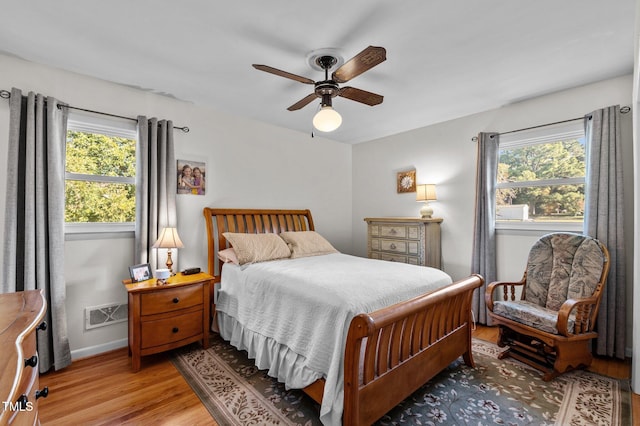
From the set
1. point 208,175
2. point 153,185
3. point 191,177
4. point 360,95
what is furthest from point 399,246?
point 153,185

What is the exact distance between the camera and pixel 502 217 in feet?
11.4

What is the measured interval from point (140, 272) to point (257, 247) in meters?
1.09

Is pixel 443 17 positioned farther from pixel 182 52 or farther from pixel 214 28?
pixel 182 52

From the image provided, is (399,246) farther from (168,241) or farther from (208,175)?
(168,241)

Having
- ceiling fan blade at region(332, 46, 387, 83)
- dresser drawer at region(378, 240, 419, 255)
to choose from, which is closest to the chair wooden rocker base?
dresser drawer at region(378, 240, 419, 255)

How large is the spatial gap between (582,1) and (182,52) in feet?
8.72

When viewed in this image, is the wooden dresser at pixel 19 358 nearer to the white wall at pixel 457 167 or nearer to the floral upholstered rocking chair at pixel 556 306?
the floral upholstered rocking chair at pixel 556 306

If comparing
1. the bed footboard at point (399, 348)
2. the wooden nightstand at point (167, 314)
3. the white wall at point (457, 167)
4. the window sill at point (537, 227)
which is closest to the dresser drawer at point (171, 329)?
the wooden nightstand at point (167, 314)

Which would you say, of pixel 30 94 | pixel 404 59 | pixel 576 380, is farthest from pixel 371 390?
pixel 30 94

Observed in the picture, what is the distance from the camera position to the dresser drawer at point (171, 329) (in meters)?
2.50

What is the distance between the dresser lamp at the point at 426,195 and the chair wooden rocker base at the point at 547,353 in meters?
1.59

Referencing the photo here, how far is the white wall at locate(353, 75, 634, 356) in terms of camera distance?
109 inches

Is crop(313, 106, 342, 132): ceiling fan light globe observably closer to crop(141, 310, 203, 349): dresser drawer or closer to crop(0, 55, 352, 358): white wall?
crop(0, 55, 352, 358): white wall

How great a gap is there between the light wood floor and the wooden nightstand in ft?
0.56
